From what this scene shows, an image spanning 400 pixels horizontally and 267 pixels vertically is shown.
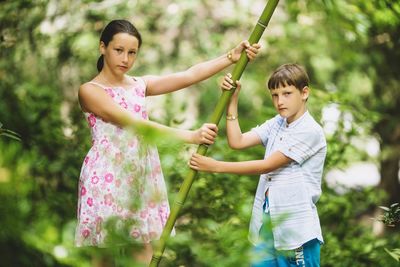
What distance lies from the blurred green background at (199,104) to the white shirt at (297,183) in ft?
0.90

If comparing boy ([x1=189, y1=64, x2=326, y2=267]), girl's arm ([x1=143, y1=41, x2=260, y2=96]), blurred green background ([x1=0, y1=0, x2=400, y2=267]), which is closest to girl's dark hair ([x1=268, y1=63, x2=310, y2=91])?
boy ([x1=189, y1=64, x2=326, y2=267])

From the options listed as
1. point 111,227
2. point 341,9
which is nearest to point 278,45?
point 341,9

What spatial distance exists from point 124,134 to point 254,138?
0.58 metres

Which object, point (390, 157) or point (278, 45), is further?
point (278, 45)

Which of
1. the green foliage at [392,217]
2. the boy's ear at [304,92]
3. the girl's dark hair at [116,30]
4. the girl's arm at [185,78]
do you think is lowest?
the green foliage at [392,217]

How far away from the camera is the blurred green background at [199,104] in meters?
1.47

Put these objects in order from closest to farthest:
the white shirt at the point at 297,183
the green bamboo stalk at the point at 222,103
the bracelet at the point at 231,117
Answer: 1. the green bamboo stalk at the point at 222,103
2. the white shirt at the point at 297,183
3. the bracelet at the point at 231,117

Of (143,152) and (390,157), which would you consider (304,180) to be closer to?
(143,152)

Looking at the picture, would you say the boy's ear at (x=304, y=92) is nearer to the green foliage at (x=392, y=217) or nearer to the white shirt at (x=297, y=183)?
the white shirt at (x=297, y=183)

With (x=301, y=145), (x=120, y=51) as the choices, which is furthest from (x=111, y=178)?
(x=301, y=145)

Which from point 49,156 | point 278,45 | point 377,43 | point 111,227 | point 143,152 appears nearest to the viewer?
point 111,227

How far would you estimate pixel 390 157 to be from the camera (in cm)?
741

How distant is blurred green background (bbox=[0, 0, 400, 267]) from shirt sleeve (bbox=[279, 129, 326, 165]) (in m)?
0.40

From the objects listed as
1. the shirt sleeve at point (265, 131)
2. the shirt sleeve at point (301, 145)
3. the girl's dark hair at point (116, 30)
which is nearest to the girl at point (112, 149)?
the girl's dark hair at point (116, 30)
